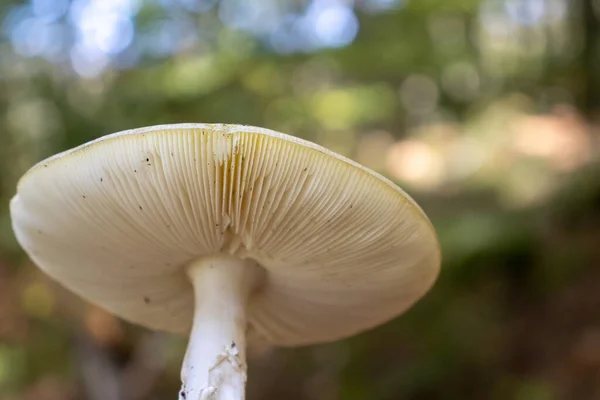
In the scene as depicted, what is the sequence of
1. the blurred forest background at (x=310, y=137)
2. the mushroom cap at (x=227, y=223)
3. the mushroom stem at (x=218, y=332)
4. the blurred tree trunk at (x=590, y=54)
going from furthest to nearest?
the blurred tree trunk at (x=590, y=54) < the blurred forest background at (x=310, y=137) < the mushroom stem at (x=218, y=332) < the mushroom cap at (x=227, y=223)

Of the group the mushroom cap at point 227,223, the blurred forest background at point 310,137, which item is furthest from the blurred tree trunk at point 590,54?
the mushroom cap at point 227,223

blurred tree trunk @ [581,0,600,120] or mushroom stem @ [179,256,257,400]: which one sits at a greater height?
blurred tree trunk @ [581,0,600,120]

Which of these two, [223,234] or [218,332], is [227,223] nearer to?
[223,234]

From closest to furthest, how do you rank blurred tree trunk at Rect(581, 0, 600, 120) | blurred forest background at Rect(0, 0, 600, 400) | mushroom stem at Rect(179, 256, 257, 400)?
mushroom stem at Rect(179, 256, 257, 400), blurred forest background at Rect(0, 0, 600, 400), blurred tree trunk at Rect(581, 0, 600, 120)

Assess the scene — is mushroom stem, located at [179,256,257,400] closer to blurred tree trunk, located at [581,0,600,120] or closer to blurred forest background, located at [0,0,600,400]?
blurred forest background, located at [0,0,600,400]

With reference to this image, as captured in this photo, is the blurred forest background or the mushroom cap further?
the blurred forest background

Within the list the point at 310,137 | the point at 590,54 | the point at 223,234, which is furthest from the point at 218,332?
the point at 590,54

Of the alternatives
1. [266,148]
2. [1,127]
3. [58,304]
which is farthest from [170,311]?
[1,127]

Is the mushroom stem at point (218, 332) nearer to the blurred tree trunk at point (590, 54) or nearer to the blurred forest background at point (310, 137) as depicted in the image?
the blurred forest background at point (310, 137)

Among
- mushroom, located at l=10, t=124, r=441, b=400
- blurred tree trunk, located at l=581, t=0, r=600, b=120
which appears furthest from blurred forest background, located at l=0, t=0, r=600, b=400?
mushroom, located at l=10, t=124, r=441, b=400

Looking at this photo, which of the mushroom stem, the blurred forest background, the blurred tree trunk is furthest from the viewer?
the blurred tree trunk
